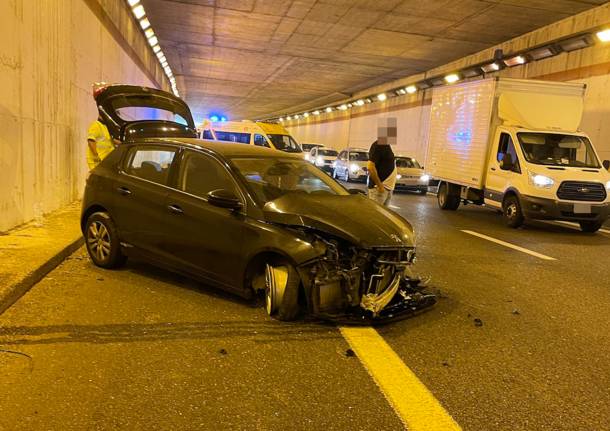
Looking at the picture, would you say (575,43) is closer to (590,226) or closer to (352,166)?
(590,226)

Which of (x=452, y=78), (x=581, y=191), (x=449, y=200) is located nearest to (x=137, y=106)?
(x=449, y=200)

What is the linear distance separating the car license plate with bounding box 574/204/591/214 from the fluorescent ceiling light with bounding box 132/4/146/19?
13.3 metres

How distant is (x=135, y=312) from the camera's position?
4422mm

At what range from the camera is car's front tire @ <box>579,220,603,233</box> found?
10422 millimetres

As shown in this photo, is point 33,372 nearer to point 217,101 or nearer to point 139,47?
point 139,47

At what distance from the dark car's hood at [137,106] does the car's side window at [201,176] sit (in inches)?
157

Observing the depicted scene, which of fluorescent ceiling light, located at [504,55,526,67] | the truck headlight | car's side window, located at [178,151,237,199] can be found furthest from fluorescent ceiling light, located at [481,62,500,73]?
car's side window, located at [178,151,237,199]

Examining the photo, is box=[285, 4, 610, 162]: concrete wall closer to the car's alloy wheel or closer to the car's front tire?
the car's front tire

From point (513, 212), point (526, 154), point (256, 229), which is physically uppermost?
point (526, 154)

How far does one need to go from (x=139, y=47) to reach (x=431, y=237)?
46.5 ft

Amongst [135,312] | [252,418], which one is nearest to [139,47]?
[135,312]

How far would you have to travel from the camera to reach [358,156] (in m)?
22.8

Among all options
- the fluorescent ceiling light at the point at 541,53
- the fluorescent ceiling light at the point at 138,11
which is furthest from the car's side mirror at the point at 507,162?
the fluorescent ceiling light at the point at 138,11

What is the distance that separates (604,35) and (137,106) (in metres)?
11.7
